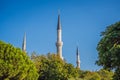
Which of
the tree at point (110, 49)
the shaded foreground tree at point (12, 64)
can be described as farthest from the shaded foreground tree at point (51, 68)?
the tree at point (110, 49)

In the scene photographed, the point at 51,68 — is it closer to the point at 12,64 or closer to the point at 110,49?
the point at 12,64

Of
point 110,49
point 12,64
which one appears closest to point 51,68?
point 12,64

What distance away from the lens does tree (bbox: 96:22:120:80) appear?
19.0 metres

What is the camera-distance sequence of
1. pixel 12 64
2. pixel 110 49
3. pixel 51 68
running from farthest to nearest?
pixel 51 68 < pixel 12 64 < pixel 110 49

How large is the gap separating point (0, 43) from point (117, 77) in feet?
67.3

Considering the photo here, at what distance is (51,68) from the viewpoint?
54.0 meters

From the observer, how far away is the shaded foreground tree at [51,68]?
5272 cm

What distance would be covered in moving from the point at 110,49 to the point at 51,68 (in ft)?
116

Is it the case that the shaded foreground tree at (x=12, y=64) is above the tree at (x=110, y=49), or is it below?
above

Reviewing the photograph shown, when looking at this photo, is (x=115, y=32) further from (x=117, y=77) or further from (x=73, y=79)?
(x=73, y=79)

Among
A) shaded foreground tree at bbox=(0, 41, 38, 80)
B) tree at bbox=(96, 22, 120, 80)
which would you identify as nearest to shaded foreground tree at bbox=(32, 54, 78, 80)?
shaded foreground tree at bbox=(0, 41, 38, 80)

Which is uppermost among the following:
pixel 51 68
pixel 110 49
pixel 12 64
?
pixel 51 68

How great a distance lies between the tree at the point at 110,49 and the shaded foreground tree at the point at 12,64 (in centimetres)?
1693

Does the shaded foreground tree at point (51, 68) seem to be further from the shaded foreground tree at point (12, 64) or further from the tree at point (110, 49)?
the tree at point (110, 49)
